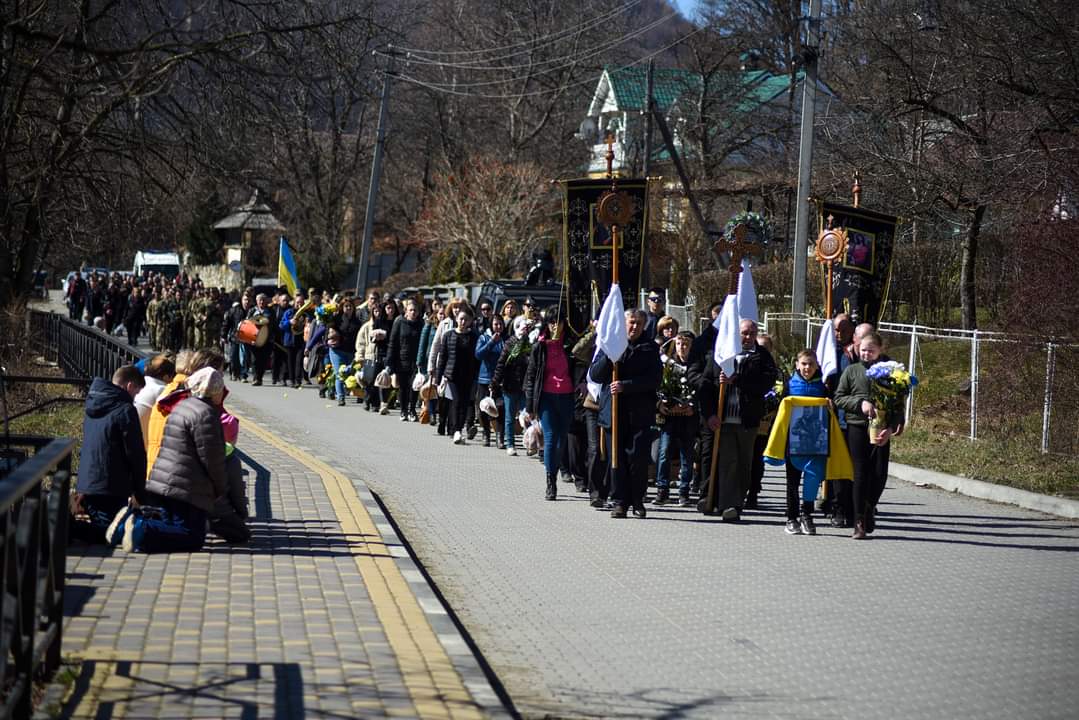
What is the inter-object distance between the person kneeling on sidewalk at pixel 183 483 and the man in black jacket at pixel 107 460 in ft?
0.49

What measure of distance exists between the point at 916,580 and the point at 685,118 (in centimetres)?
4766

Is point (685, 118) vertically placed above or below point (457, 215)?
above

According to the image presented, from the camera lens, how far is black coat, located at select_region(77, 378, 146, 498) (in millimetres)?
9812

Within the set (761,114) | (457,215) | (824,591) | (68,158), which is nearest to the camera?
(824,591)

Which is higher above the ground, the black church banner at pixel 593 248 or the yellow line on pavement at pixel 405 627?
the black church banner at pixel 593 248

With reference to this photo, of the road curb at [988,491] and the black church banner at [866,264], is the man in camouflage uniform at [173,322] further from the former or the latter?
the road curb at [988,491]

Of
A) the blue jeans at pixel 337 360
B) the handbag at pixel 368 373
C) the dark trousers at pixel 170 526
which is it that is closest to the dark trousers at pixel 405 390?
the handbag at pixel 368 373

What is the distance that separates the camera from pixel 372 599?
8.59 metres

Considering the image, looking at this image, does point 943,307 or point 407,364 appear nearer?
point 407,364

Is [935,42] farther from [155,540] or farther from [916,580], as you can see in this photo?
[155,540]

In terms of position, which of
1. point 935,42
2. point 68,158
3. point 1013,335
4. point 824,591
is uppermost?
point 935,42

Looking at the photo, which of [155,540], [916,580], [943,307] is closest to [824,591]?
[916,580]

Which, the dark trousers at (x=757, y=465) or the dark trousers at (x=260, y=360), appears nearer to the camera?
the dark trousers at (x=757, y=465)

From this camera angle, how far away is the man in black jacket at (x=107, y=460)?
32.2ft
